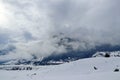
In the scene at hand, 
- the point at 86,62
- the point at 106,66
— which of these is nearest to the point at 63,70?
the point at 86,62

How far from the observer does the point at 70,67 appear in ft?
218

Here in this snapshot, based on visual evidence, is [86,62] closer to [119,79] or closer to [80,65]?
[80,65]

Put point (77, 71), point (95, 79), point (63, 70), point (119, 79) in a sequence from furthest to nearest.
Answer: point (63, 70)
point (77, 71)
point (95, 79)
point (119, 79)

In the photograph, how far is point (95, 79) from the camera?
2922 cm

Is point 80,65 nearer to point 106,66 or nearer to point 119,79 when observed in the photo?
point 106,66

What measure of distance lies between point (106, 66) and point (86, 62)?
8.49 metres

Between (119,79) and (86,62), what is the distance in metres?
41.8

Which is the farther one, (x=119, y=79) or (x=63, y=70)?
(x=63, y=70)

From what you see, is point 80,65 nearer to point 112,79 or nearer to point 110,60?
point 110,60

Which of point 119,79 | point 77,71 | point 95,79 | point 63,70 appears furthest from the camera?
point 63,70

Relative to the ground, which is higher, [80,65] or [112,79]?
[80,65]

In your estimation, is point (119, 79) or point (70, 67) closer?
point (119, 79)

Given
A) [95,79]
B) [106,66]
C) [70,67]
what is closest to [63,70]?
[70,67]

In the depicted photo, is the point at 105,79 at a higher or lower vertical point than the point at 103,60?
lower
